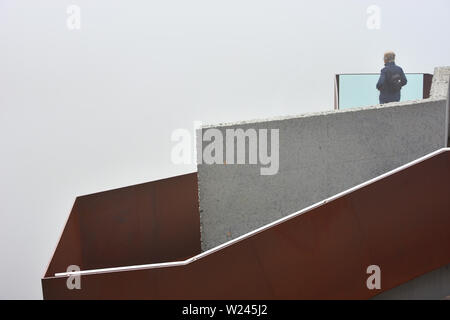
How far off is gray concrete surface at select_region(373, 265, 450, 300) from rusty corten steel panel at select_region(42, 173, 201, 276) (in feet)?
10.7

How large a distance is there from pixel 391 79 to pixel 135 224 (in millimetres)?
3949

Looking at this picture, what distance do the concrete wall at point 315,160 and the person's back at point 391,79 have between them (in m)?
1.68

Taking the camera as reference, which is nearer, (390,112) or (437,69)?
(390,112)

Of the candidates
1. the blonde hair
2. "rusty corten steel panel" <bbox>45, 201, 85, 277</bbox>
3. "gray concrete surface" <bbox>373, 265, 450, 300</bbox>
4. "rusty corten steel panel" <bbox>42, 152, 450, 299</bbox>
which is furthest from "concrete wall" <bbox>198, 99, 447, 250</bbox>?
the blonde hair

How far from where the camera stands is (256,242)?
3801mm

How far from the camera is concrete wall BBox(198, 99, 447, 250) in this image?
4523 millimetres

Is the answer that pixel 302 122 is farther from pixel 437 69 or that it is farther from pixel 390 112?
pixel 437 69

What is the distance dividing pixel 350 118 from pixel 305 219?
4.25 feet

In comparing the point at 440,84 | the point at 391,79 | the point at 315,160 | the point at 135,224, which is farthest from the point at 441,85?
the point at 135,224

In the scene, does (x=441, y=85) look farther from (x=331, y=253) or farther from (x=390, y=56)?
(x=331, y=253)

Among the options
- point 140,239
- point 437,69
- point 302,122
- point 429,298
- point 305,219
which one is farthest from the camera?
point 140,239

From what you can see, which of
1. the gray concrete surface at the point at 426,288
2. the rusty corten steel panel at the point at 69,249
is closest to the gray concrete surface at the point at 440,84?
the gray concrete surface at the point at 426,288

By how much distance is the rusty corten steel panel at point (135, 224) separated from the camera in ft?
20.1
